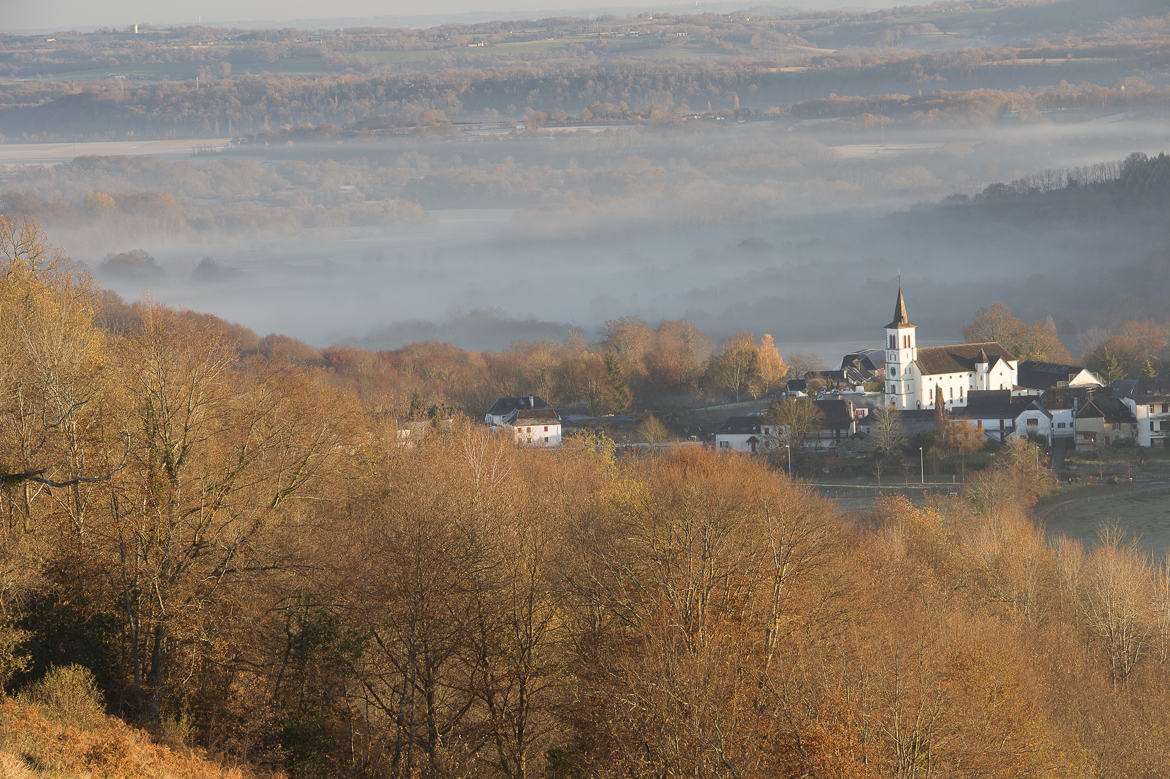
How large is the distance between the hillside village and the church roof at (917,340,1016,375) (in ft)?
0.21

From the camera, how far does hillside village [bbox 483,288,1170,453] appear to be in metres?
70.8

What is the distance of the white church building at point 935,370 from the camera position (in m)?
80.9

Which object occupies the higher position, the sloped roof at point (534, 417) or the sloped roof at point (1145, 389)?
the sloped roof at point (1145, 389)

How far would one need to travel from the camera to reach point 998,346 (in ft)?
277

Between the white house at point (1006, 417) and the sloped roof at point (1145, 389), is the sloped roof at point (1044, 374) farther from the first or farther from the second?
the white house at point (1006, 417)

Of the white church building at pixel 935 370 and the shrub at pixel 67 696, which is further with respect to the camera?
the white church building at pixel 935 370

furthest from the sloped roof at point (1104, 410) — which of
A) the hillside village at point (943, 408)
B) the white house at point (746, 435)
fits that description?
the white house at point (746, 435)

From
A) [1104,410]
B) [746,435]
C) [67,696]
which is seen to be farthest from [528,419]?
[67,696]

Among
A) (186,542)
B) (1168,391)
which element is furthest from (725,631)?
(1168,391)

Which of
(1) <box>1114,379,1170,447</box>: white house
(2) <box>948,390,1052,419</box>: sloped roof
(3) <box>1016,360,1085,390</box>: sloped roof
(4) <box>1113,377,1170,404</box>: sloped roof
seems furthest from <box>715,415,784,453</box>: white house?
(4) <box>1113,377,1170,404</box>: sloped roof

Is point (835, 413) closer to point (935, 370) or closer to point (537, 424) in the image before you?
point (935, 370)

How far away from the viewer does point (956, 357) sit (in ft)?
273

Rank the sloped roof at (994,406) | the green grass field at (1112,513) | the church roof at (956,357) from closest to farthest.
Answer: the green grass field at (1112,513) → the sloped roof at (994,406) → the church roof at (956,357)

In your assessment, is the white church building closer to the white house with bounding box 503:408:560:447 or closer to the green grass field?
the white house with bounding box 503:408:560:447
